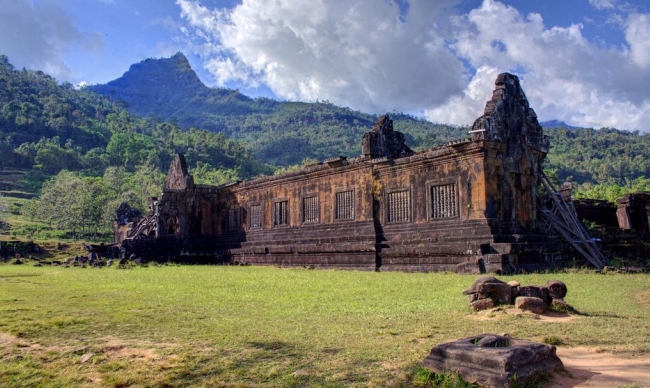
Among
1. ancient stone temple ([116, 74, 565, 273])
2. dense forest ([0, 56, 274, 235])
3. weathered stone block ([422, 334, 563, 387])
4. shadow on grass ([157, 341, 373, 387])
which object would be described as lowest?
shadow on grass ([157, 341, 373, 387])

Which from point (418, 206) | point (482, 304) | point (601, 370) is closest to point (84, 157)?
point (418, 206)

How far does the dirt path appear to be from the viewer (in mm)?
4873

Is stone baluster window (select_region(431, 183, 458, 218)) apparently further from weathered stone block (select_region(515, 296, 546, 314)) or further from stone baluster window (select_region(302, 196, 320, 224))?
weathered stone block (select_region(515, 296, 546, 314))

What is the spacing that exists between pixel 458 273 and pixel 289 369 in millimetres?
11633

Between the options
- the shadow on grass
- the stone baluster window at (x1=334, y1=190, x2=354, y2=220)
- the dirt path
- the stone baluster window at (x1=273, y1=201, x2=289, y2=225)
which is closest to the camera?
the dirt path

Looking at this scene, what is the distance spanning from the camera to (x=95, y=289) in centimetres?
1345

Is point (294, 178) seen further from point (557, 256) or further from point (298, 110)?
point (298, 110)

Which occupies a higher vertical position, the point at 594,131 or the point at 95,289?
the point at 594,131

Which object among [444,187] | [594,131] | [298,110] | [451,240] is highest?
[298,110]

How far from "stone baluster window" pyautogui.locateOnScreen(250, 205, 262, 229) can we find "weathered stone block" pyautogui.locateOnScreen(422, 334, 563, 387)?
23.5 meters

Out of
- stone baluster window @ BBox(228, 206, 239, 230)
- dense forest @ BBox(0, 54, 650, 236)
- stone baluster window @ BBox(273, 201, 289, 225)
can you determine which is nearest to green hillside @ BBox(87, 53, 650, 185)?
dense forest @ BBox(0, 54, 650, 236)

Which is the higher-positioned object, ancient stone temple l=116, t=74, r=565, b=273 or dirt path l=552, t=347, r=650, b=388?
ancient stone temple l=116, t=74, r=565, b=273

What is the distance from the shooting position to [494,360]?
4766 mm

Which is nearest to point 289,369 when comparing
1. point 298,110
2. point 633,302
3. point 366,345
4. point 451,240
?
point 366,345
